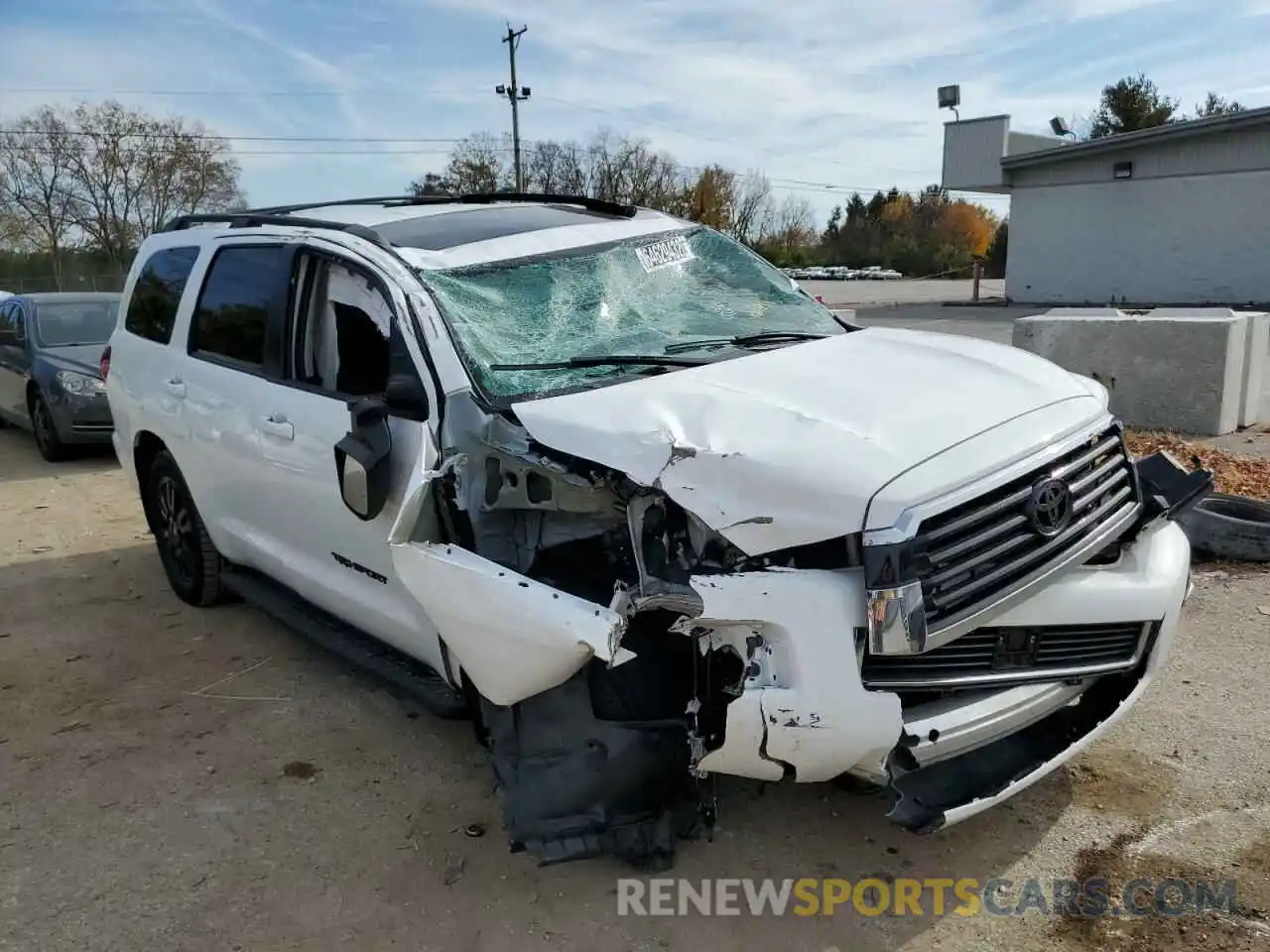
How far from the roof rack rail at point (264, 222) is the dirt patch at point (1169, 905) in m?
3.15

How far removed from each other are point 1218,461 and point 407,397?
646cm

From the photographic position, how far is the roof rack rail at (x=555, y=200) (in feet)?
15.3

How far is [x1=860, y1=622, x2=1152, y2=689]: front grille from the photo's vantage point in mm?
2533

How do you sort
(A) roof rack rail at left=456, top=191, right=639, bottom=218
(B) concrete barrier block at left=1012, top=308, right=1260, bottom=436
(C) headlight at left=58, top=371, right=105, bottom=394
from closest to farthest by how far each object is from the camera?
(A) roof rack rail at left=456, top=191, right=639, bottom=218 → (B) concrete barrier block at left=1012, top=308, right=1260, bottom=436 → (C) headlight at left=58, top=371, right=105, bottom=394

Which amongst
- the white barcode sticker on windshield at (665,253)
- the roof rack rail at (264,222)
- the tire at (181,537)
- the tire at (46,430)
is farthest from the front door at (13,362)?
the white barcode sticker on windshield at (665,253)

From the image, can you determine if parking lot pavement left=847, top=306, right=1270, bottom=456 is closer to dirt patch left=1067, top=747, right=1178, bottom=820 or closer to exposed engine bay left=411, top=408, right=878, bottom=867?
dirt patch left=1067, top=747, right=1178, bottom=820

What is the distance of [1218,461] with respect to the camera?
7.33 meters

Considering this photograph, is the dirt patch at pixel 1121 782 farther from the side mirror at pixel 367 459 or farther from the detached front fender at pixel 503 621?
the side mirror at pixel 367 459

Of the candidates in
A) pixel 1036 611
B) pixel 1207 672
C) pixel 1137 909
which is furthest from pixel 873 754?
pixel 1207 672

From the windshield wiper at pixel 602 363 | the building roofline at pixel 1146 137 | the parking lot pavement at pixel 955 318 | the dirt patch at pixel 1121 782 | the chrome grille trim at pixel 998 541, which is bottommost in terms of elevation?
the dirt patch at pixel 1121 782

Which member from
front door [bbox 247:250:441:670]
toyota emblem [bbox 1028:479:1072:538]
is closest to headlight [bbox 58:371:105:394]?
front door [bbox 247:250:441:670]

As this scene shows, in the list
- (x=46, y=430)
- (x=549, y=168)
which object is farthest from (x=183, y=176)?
(x=46, y=430)

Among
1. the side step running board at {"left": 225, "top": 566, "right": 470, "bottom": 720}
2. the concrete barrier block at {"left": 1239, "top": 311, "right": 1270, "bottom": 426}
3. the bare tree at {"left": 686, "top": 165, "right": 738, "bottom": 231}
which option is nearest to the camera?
the side step running board at {"left": 225, "top": 566, "right": 470, "bottom": 720}

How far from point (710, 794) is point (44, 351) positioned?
31.4 ft
